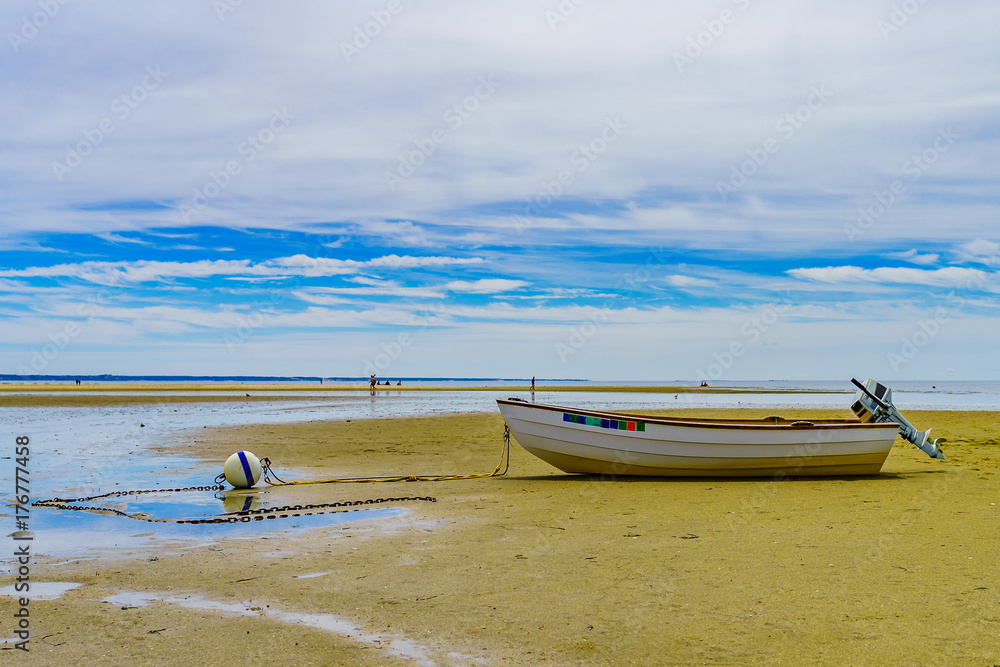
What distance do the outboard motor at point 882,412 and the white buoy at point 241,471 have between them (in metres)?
12.1

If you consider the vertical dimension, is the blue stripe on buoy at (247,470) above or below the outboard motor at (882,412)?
below

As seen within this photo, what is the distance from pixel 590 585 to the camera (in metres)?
7.46

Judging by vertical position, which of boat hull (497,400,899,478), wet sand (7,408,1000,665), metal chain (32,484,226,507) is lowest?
metal chain (32,484,226,507)

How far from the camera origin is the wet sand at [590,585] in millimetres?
5777

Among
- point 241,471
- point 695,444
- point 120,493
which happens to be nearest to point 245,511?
point 241,471

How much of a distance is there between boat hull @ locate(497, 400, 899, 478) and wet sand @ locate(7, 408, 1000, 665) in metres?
1.59

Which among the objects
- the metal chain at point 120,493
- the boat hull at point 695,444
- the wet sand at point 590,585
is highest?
the boat hull at point 695,444

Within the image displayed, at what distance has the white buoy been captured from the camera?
567 inches

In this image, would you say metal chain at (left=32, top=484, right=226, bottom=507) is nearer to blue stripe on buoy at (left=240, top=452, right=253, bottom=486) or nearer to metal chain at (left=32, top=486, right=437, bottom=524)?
metal chain at (left=32, top=486, right=437, bottom=524)

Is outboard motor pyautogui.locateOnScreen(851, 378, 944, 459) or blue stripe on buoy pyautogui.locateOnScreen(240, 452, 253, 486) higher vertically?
outboard motor pyautogui.locateOnScreen(851, 378, 944, 459)

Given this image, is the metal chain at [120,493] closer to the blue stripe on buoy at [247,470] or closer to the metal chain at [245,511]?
the metal chain at [245,511]

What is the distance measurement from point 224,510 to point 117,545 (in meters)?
2.85

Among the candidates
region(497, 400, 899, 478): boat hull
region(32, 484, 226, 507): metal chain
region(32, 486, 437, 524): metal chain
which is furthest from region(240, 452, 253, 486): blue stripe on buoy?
region(497, 400, 899, 478): boat hull

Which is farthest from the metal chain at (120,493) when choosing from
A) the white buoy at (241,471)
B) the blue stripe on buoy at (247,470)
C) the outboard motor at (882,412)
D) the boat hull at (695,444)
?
the outboard motor at (882,412)
